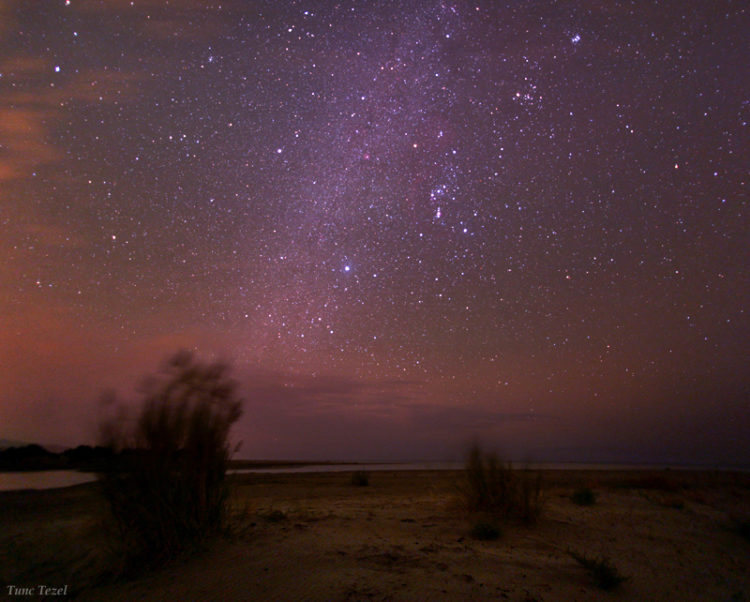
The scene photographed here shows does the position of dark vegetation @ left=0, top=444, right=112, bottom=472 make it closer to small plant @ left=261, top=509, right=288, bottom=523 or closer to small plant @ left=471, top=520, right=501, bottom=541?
small plant @ left=261, top=509, right=288, bottom=523

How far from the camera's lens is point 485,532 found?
9.68m

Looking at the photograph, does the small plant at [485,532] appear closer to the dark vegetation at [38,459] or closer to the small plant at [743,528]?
the small plant at [743,528]

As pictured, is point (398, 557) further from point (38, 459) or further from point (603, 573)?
point (38, 459)

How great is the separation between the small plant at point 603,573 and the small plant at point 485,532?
1.75 meters

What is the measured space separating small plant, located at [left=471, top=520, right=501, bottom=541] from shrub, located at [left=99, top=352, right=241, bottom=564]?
187 inches

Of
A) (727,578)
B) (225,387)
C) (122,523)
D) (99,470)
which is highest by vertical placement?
(225,387)

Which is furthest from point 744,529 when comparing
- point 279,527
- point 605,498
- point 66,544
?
point 66,544

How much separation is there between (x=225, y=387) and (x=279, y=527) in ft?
9.33

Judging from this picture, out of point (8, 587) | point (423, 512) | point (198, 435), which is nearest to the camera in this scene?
point (8, 587)

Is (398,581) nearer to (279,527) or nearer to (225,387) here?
(279,527)

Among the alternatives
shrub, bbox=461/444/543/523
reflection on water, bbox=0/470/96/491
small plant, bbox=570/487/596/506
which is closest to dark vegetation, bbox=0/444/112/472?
reflection on water, bbox=0/470/96/491

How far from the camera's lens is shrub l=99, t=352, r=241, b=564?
779cm

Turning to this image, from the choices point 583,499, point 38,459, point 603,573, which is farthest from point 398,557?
point 38,459

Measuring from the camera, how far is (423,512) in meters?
12.2
